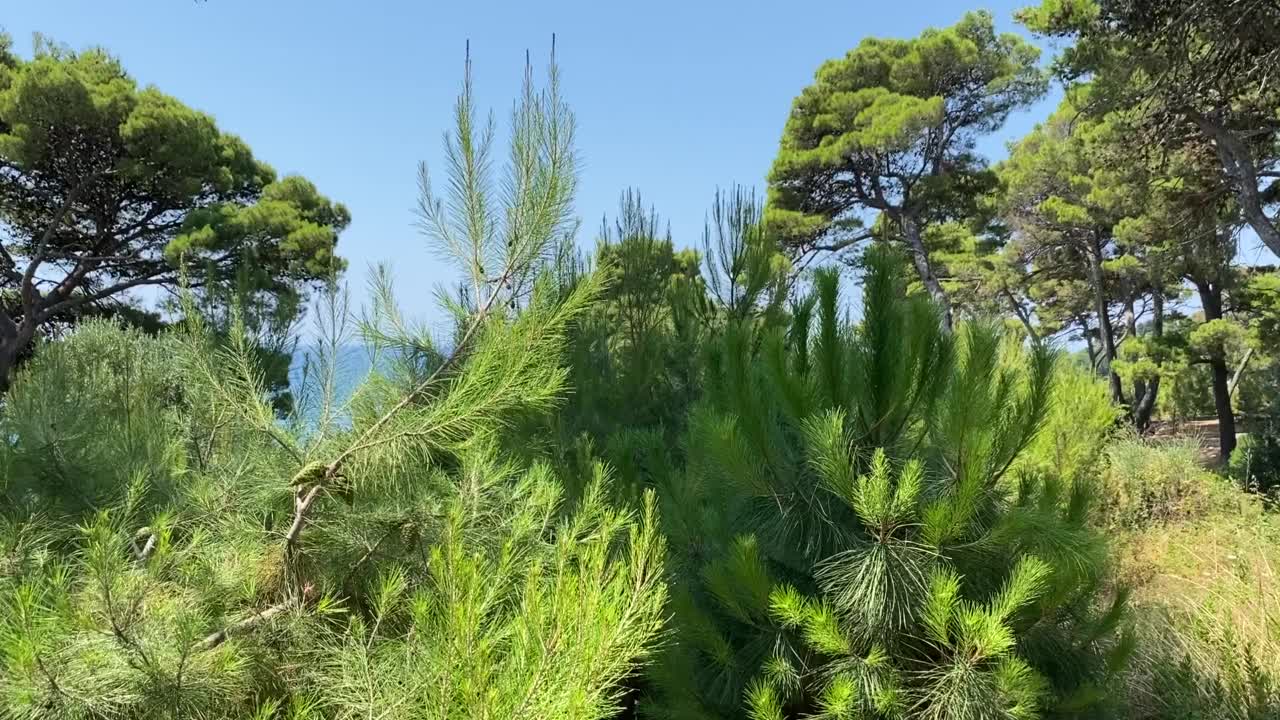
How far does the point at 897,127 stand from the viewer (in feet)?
37.7

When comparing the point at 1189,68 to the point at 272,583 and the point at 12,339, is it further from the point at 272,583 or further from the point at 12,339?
the point at 12,339

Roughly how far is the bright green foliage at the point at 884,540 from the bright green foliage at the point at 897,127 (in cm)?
1093

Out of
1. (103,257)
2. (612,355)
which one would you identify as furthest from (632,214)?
(103,257)

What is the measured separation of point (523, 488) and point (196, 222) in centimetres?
988

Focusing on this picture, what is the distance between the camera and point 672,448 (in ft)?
10.2

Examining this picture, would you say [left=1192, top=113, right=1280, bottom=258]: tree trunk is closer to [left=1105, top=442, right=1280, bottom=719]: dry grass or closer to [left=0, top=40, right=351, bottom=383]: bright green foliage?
[left=1105, top=442, right=1280, bottom=719]: dry grass

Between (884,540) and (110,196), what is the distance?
12296 mm

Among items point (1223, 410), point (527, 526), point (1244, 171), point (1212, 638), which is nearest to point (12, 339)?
point (527, 526)

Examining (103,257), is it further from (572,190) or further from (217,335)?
(572,190)

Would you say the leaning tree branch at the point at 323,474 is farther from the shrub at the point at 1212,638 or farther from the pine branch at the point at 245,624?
the shrub at the point at 1212,638

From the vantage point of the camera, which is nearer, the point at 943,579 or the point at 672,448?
the point at 943,579

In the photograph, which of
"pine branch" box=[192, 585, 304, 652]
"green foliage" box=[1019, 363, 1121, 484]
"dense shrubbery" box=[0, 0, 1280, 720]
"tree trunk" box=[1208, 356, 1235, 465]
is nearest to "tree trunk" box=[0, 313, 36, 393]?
"dense shrubbery" box=[0, 0, 1280, 720]

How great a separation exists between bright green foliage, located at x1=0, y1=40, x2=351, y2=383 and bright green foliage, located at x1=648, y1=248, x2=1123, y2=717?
7.69m

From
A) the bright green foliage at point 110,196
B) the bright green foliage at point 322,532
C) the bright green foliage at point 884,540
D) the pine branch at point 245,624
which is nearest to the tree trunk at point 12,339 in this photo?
the bright green foliage at point 110,196
